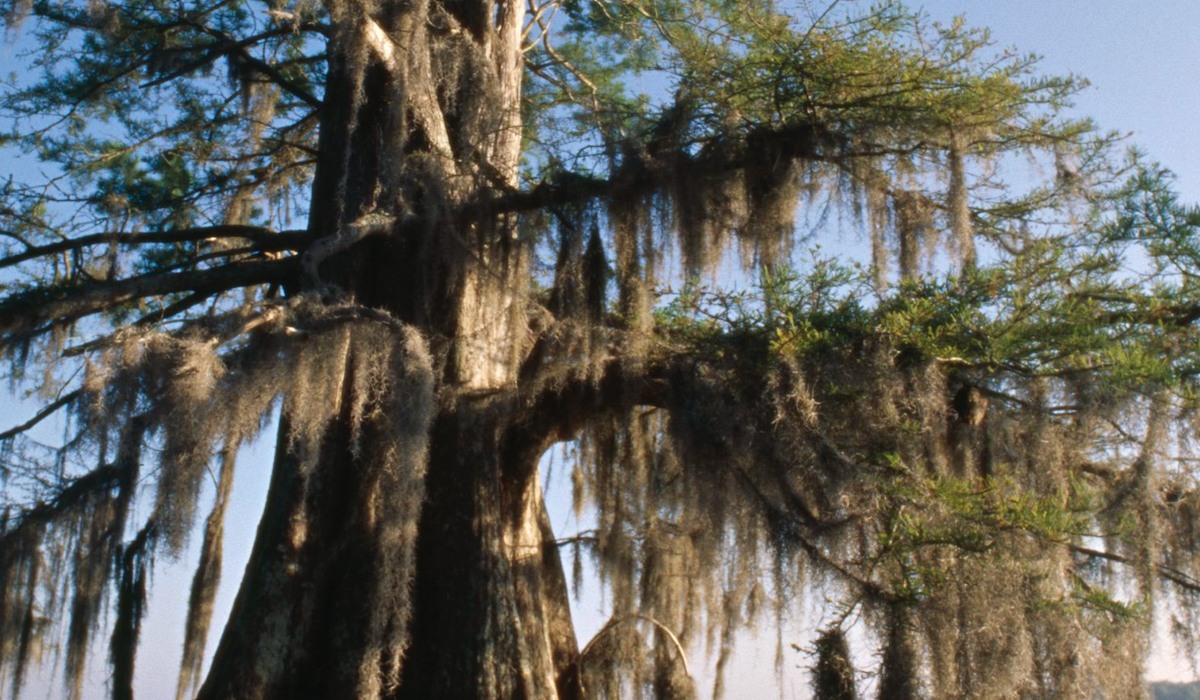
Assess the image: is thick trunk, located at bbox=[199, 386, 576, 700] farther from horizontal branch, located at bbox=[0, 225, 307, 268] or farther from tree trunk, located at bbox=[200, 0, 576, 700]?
horizontal branch, located at bbox=[0, 225, 307, 268]

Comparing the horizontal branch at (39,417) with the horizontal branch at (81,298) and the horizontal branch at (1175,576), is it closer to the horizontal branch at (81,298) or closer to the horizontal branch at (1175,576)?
the horizontal branch at (81,298)

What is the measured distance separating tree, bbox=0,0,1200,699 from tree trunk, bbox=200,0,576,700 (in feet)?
0.06

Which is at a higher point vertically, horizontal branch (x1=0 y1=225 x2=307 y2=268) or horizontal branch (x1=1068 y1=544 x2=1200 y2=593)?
horizontal branch (x1=0 y1=225 x2=307 y2=268)

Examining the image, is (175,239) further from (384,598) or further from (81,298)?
(384,598)

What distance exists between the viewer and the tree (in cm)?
457

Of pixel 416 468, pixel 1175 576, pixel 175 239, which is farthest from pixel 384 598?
pixel 1175 576

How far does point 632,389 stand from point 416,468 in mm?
1275

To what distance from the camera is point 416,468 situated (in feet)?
15.4

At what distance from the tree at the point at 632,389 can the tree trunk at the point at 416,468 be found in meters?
0.02

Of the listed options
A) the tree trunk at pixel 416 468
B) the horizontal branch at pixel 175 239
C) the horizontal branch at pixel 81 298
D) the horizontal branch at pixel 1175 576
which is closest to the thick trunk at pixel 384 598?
the tree trunk at pixel 416 468

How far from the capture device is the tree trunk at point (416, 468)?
197 inches

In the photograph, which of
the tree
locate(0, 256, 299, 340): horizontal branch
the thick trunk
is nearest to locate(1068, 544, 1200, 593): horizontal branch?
the tree

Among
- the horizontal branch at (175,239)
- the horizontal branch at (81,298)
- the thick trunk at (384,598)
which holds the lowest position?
the thick trunk at (384,598)

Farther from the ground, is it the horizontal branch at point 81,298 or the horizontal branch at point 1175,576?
the horizontal branch at point 81,298
